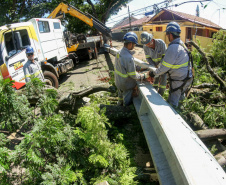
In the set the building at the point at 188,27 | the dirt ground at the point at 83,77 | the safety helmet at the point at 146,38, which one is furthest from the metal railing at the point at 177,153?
the building at the point at 188,27

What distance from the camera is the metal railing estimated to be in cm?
150

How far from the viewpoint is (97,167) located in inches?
92.3

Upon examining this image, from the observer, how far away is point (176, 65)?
341 centimetres

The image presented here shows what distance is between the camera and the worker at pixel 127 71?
3.58 meters

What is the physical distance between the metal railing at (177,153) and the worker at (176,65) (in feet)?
2.86

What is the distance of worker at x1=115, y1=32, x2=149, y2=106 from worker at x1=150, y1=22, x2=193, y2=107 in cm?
45

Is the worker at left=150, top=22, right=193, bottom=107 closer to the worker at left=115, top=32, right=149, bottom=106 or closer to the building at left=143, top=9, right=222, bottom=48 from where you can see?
the worker at left=115, top=32, right=149, bottom=106

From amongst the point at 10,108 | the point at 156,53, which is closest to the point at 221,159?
the point at 10,108

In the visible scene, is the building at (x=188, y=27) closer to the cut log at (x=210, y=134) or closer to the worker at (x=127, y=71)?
the worker at (x=127, y=71)

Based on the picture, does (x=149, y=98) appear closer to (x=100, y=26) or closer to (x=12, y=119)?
(x=12, y=119)

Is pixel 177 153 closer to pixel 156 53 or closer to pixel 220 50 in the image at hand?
pixel 156 53

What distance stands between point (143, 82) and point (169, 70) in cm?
60

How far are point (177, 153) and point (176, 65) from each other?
215cm

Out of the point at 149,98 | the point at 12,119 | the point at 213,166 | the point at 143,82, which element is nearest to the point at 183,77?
the point at 143,82
